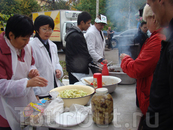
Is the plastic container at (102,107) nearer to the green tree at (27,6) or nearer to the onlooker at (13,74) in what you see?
the onlooker at (13,74)

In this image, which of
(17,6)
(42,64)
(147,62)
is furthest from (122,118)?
(17,6)

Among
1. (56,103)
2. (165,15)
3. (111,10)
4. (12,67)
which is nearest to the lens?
(165,15)

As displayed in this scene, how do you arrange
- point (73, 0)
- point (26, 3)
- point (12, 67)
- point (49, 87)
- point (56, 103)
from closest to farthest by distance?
point (56, 103)
point (12, 67)
point (49, 87)
point (26, 3)
point (73, 0)

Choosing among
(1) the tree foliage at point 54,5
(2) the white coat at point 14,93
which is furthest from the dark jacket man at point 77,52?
(1) the tree foliage at point 54,5

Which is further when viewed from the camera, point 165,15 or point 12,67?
point 12,67

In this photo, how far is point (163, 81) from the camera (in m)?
0.94

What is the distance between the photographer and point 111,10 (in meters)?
7.61

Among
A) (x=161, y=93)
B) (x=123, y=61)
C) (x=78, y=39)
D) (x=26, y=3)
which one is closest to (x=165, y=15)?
(x=161, y=93)

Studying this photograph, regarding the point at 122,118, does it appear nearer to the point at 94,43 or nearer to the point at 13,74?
the point at 13,74

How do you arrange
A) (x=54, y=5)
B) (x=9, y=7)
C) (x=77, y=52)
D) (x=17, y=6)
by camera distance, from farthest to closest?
(x=54, y=5) < (x=17, y=6) < (x=9, y=7) < (x=77, y=52)

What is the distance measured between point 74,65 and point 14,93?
1590 mm

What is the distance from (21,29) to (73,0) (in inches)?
1138

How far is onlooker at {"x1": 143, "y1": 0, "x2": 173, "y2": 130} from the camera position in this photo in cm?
88

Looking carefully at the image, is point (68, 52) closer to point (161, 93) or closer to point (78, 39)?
point (78, 39)
